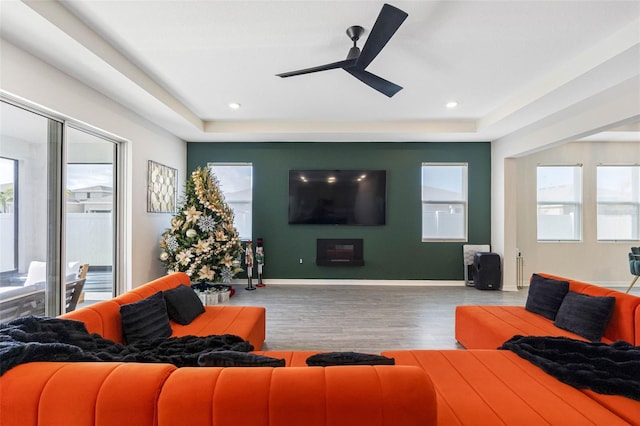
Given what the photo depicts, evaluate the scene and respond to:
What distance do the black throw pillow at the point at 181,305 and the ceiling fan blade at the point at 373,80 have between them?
2491mm

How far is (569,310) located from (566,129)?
109 inches

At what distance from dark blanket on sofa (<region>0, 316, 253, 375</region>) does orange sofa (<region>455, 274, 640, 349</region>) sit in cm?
200

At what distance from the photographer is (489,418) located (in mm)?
1331

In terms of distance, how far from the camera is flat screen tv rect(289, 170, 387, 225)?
5.62m

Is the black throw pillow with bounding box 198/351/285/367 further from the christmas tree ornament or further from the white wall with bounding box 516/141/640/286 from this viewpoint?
the white wall with bounding box 516/141/640/286

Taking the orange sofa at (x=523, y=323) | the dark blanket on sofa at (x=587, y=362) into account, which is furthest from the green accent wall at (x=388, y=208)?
the dark blanket on sofa at (x=587, y=362)

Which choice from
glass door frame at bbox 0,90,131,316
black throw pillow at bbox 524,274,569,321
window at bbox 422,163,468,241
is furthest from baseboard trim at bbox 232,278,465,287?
glass door frame at bbox 0,90,131,316

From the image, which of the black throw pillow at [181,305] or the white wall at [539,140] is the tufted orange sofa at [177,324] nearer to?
the black throw pillow at [181,305]

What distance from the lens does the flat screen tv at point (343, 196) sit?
221 inches

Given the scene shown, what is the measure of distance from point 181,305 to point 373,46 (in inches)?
105

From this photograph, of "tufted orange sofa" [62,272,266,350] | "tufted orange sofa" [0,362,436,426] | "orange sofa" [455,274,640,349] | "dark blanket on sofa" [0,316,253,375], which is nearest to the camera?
"tufted orange sofa" [0,362,436,426]

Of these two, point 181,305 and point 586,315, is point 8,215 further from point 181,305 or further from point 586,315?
point 586,315

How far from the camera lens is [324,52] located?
2.85m

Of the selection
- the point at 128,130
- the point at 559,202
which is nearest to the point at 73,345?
the point at 128,130
